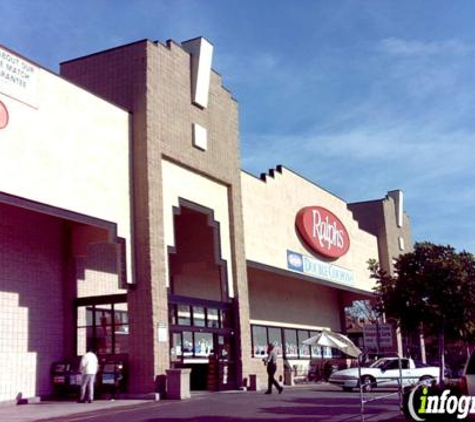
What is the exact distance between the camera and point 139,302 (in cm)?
2236

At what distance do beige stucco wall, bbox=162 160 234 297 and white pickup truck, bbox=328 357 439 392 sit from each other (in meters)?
6.28

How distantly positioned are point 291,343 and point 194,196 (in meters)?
16.0

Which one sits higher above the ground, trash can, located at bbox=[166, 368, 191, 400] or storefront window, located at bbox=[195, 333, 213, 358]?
storefront window, located at bbox=[195, 333, 213, 358]

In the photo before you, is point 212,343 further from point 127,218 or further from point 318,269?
point 318,269

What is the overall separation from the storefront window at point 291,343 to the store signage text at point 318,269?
3864 mm

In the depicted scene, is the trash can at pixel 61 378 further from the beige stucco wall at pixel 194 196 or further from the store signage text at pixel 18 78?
the store signage text at pixel 18 78

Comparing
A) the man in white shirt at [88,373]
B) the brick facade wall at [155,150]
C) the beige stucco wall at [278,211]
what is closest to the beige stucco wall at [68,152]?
the brick facade wall at [155,150]

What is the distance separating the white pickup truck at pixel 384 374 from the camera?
94.4ft

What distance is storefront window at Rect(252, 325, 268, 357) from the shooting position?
114 ft

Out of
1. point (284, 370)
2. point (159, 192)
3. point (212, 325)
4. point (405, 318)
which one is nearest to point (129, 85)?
point (159, 192)

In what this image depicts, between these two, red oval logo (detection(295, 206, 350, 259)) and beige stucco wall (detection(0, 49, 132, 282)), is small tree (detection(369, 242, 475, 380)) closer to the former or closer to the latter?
beige stucco wall (detection(0, 49, 132, 282))

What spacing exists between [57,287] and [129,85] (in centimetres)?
727

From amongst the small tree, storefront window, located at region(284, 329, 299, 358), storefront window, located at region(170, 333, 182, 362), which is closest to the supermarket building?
storefront window, located at region(170, 333, 182, 362)

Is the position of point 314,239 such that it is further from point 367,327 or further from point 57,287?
point 367,327
